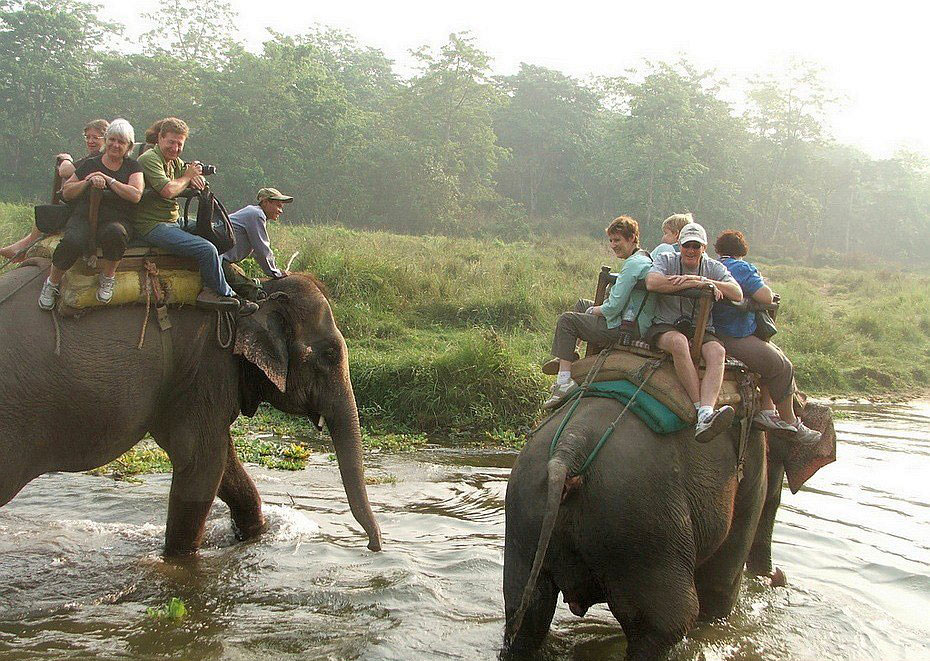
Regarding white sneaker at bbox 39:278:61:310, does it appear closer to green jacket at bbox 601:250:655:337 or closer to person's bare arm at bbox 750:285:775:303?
green jacket at bbox 601:250:655:337

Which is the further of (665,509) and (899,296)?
(899,296)

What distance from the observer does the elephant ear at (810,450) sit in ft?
15.5

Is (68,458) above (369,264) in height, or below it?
below

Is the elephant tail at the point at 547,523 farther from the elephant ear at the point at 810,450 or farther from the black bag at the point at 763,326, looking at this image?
the elephant ear at the point at 810,450

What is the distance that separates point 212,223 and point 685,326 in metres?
2.66

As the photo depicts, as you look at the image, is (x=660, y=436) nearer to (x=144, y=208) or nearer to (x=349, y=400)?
(x=349, y=400)

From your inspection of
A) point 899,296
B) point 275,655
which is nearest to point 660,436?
point 275,655

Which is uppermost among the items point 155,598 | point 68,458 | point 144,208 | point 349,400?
point 144,208

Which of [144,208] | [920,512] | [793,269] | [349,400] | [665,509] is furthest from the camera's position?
[793,269]

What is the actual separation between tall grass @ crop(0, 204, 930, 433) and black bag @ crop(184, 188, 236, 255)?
14.7 ft

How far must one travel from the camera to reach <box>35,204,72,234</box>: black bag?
176 inches

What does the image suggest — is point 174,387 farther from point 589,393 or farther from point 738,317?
point 738,317

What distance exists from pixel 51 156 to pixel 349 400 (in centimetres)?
3333

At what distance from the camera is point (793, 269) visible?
25.7 metres
